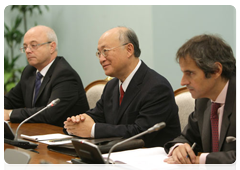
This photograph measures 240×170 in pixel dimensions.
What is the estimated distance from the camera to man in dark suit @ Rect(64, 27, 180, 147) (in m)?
2.52

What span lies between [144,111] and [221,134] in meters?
0.75

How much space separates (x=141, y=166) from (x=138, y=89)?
1085 millimetres

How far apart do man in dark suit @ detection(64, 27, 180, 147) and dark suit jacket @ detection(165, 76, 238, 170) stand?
447mm

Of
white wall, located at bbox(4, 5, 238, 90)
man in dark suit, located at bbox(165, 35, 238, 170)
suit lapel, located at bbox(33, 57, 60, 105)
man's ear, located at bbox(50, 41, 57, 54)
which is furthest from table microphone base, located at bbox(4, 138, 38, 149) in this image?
white wall, located at bbox(4, 5, 238, 90)

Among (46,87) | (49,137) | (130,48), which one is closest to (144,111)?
(130,48)

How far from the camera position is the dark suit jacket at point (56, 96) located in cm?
343

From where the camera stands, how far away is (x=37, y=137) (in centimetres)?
259

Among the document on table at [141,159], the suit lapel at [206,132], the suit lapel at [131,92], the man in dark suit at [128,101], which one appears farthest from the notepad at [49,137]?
the suit lapel at [206,132]

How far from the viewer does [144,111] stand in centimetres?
259

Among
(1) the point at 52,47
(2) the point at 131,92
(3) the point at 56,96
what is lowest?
(3) the point at 56,96

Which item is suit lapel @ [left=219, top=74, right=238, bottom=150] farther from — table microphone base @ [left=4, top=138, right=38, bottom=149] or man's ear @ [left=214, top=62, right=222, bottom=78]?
table microphone base @ [left=4, top=138, right=38, bottom=149]

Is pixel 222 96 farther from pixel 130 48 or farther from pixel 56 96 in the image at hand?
pixel 56 96

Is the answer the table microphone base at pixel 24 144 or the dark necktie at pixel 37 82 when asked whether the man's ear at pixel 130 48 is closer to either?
the table microphone base at pixel 24 144

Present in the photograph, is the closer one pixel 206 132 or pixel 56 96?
pixel 206 132
